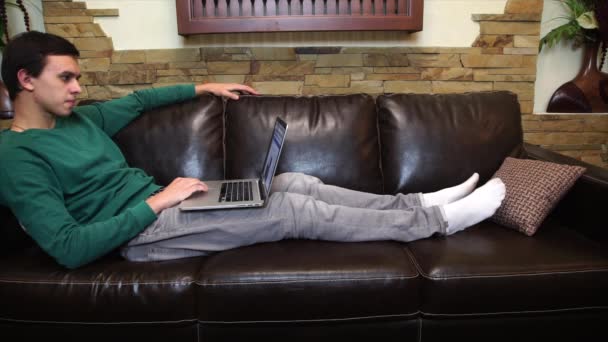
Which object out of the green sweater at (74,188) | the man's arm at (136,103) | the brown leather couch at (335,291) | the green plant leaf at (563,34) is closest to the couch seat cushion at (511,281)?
the brown leather couch at (335,291)

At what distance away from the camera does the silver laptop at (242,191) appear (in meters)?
1.31

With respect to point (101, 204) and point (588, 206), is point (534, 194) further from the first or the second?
point (101, 204)

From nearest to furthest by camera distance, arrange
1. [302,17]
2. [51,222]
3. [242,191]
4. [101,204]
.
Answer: [51,222], [101,204], [242,191], [302,17]

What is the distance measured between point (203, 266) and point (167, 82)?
134cm

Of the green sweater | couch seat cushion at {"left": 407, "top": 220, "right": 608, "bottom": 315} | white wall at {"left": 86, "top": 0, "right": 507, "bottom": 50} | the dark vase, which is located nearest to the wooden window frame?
white wall at {"left": 86, "top": 0, "right": 507, "bottom": 50}

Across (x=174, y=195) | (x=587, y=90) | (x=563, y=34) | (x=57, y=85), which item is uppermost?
(x=563, y=34)

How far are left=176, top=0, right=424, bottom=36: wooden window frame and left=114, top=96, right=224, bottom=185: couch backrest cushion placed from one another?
0.54 m

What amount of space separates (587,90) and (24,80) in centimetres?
257

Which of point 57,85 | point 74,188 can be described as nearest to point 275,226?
point 74,188

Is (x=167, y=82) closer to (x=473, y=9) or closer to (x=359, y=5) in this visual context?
(x=359, y=5)

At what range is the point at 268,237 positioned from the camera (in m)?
1.34

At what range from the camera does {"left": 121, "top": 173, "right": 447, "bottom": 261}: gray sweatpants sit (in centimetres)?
128

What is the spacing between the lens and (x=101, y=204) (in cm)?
136

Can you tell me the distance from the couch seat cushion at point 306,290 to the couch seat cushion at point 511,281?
0.21 ft
